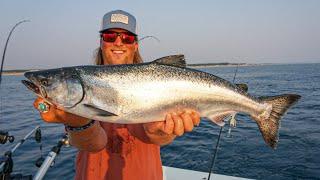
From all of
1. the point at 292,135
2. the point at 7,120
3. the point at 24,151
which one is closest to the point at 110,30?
the point at 24,151

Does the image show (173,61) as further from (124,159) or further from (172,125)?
(124,159)

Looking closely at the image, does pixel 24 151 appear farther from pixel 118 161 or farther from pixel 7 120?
pixel 118 161

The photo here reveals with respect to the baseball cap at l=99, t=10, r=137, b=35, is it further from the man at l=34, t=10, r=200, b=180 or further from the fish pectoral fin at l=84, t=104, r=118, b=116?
the fish pectoral fin at l=84, t=104, r=118, b=116

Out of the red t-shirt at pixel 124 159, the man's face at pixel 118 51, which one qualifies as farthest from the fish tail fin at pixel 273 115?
the man's face at pixel 118 51

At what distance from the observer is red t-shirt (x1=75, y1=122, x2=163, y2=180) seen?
405 centimetres

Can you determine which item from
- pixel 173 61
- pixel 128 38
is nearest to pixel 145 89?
pixel 173 61

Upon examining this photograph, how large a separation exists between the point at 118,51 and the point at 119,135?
1251mm

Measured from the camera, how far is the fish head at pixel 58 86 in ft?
11.1

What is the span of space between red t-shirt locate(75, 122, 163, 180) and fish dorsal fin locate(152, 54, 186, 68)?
3.14ft

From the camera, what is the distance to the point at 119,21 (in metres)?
4.68

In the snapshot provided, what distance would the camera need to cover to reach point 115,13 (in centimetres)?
471

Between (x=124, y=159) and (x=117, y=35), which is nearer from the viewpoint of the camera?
(x=124, y=159)

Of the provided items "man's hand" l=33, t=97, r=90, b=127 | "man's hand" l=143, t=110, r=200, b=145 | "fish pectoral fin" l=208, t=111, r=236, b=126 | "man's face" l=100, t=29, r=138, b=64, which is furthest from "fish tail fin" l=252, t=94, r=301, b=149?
"man's hand" l=33, t=97, r=90, b=127

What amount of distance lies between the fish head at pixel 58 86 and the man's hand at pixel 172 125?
3.25ft
